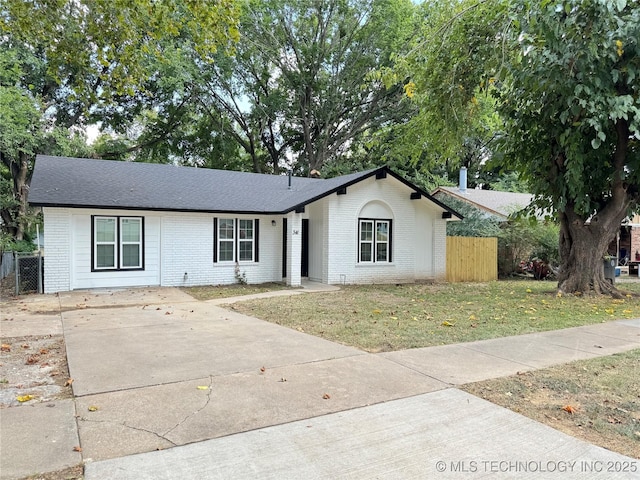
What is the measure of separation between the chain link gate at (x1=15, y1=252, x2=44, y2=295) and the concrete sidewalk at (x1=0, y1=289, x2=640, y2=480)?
24.2ft

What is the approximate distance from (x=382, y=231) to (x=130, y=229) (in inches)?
354

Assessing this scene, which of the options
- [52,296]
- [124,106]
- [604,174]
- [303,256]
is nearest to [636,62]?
[604,174]

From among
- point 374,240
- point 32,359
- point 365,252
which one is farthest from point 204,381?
point 374,240

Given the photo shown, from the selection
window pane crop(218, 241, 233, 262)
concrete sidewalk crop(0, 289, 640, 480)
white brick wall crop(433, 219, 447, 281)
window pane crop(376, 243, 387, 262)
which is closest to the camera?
concrete sidewalk crop(0, 289, 640, 480)

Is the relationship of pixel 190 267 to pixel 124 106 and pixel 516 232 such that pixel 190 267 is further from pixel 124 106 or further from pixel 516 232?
pixel 124 106

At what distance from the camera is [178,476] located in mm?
2951

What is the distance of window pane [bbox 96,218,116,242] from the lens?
45.0 feet

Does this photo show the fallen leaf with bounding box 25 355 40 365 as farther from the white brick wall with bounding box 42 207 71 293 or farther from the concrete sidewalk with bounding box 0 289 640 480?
the white brick wall with bounding box 42 207 71 293

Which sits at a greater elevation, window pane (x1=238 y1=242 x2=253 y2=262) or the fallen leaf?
window pane (x1=238 y1=242 x2=253 y2=262)

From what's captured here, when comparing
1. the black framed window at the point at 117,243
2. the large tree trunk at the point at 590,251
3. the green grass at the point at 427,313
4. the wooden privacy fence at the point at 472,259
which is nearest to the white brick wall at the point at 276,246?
the black framed window at the point at 117,243

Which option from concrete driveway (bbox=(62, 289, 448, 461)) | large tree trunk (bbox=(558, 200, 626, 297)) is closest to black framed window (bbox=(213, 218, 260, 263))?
concrete driveway (bbox=(62, 289, 448, 461))

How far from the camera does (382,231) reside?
55.9ft

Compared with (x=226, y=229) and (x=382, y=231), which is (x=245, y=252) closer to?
(x=226, y=229)

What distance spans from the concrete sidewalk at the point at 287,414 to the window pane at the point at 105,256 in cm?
734
